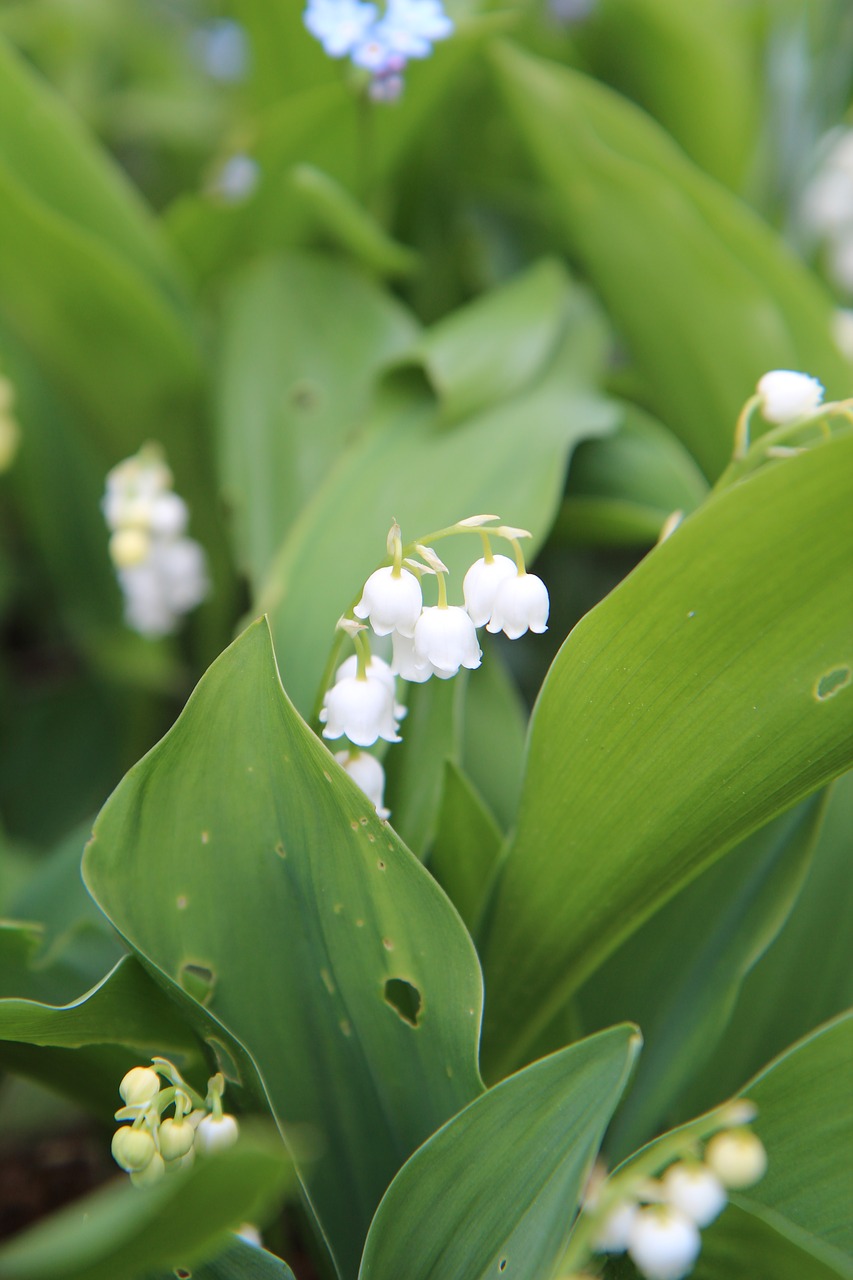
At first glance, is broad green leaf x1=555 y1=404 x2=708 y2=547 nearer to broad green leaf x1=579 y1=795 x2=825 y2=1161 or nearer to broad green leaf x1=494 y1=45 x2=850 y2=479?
broad green leaf x1=494 y1=45 x2=850 y2=479

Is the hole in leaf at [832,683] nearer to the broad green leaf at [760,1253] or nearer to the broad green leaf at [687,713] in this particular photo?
the broad green leaf at [687,713]

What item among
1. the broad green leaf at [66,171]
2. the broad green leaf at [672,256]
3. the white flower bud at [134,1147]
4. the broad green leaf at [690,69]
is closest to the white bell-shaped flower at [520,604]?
the white flower bud at [134,1147]

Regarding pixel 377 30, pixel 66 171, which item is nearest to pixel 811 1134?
pixel 377 30

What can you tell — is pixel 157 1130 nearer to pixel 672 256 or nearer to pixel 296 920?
pixel 296 920

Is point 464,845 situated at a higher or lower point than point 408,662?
lower

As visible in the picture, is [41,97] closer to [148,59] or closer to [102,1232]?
[148,59]

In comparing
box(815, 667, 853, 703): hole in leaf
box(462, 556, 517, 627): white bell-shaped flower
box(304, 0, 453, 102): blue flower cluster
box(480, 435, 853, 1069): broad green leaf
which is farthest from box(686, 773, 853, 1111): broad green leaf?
box(304, 0, 453, 102): blue flower cluster

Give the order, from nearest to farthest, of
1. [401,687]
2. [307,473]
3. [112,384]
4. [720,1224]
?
[720,1224] < [401,687] < [307,473] < [112,384]

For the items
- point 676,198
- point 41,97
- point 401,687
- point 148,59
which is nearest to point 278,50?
point 41,97
